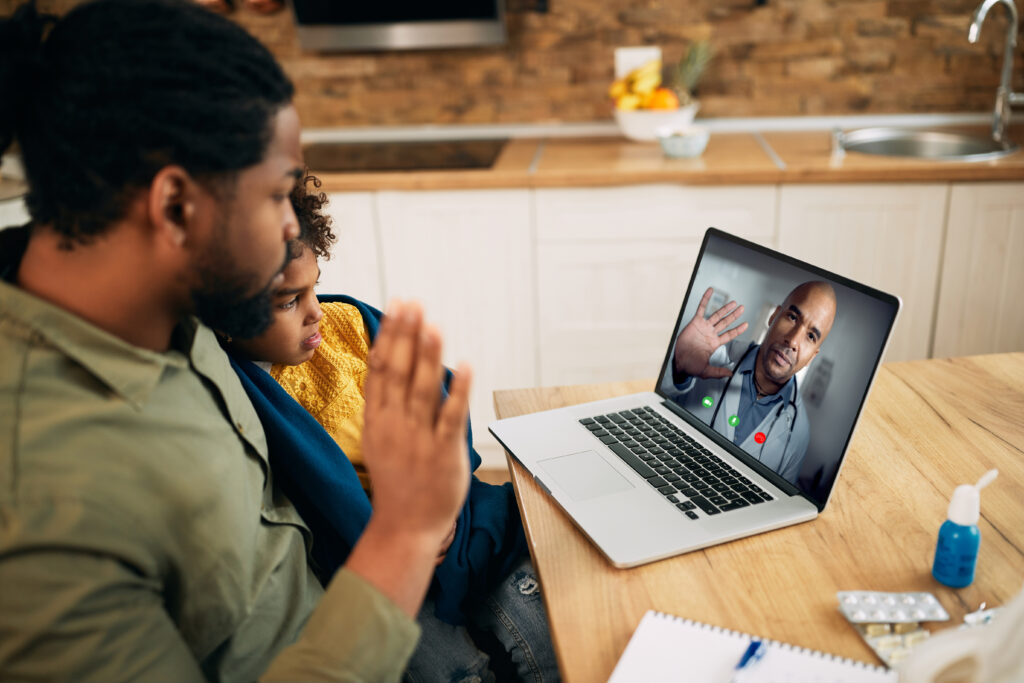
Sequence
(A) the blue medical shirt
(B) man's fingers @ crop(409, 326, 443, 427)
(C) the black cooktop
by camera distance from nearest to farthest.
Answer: (B) man's fingers @ crop(409, 326, 443, 427) → (A) the blue medical shirt → (C) the black cooktop

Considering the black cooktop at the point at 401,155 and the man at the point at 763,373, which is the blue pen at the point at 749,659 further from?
the black cooktop at the point at 401,155

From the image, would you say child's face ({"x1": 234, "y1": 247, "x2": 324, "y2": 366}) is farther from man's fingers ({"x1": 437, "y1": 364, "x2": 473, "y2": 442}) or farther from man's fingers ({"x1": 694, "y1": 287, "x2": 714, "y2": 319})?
man's fingers ({"x1": 694, "y1": 287, "x2": 714, "y2": 319})

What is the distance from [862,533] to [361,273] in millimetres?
1823

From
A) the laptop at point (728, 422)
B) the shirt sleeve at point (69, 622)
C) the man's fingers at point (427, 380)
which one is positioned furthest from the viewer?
the laptop at point (728, 422)

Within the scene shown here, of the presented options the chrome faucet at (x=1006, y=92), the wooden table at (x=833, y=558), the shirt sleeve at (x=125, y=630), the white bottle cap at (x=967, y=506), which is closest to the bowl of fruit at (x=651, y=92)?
the chrome faucet at (x=1006, y=92)

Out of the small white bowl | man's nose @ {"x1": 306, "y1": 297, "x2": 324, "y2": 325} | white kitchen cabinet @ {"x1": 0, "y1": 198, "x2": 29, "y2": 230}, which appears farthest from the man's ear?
the small white bowl

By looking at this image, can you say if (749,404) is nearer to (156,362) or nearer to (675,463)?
(675,463)

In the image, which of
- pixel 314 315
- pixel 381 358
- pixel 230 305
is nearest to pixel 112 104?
pixel 230 305

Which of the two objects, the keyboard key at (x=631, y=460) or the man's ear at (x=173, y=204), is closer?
the man's ear at (x=173, y=204)

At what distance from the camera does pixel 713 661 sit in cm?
75

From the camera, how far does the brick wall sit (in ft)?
8.64

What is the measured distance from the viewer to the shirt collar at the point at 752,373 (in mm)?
1023

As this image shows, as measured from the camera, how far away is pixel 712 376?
1137 millimetres

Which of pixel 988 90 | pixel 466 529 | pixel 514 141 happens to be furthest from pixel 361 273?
pixel 988 90
